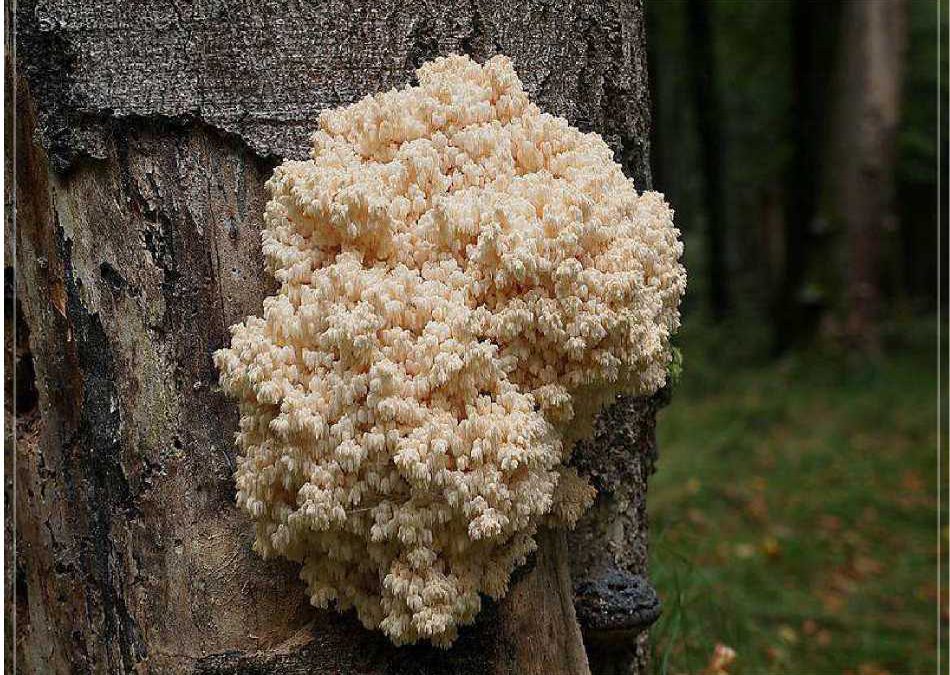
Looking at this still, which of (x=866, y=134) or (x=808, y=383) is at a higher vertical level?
(x=866, y=134)

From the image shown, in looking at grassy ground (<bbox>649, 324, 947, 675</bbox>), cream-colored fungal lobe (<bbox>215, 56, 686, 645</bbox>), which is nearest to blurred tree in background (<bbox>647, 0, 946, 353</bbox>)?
grassy ground (<bbox>649, 324, 947, 675</bbox>)

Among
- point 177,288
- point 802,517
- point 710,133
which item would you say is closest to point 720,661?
point 177,288

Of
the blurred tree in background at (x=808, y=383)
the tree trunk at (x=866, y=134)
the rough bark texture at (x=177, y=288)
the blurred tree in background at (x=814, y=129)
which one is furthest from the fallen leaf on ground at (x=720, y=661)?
the tree trunk at (x=866, y=134)

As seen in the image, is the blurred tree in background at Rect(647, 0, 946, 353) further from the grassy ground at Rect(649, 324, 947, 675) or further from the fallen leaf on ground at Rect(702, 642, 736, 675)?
the fallen leaf on ground at Rect(702, 642, 736, 675)

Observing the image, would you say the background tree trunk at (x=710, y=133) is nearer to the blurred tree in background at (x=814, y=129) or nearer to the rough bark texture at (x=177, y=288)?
the blurred tree in background at (x=814, y=129)

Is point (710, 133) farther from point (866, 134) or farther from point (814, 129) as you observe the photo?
point (866, 134)

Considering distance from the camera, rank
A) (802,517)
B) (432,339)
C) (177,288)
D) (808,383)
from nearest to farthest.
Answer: (432,339), (177,288), (802,517), (808,383)

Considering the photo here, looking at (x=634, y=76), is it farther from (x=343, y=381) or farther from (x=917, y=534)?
(x=917, y=534)
